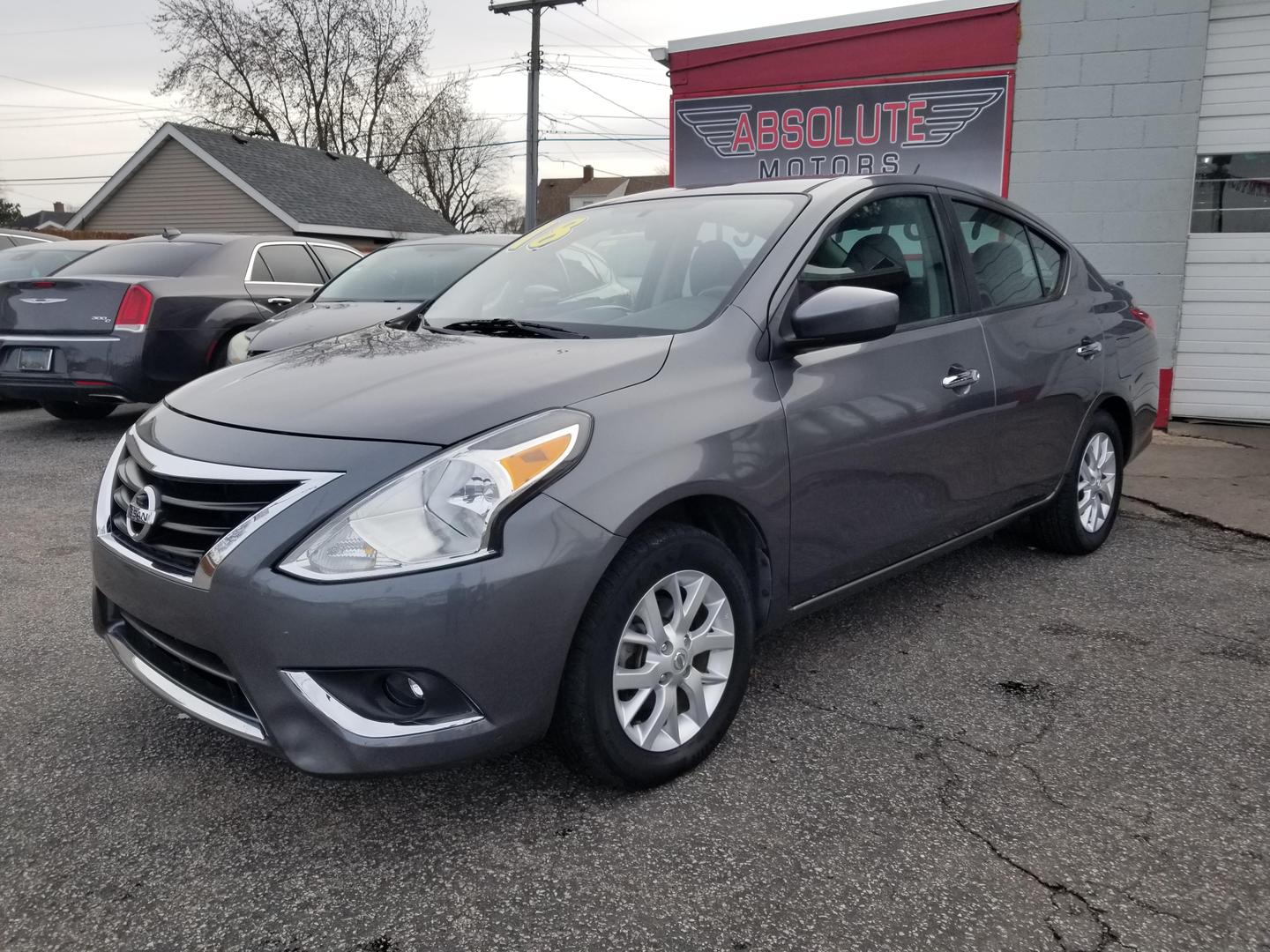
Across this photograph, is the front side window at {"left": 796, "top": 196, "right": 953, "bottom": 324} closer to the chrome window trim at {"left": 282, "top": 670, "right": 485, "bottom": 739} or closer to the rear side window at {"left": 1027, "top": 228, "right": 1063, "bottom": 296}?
the rear side window at {"left": 1027, "top": 228, "right": 1063, "bottom": 296}

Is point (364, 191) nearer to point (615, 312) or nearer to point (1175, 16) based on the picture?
point (1175, 16)

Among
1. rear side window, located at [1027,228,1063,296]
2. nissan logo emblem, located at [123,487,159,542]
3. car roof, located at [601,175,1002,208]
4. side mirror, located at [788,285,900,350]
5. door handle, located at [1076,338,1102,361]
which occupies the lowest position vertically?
nissan logo emblem, located at [123,487,159,542]

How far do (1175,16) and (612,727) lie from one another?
7.86 metres

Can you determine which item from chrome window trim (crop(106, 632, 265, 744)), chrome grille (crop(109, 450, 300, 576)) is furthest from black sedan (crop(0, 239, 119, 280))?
chrome grille (crop(109, 450, 300, 576))

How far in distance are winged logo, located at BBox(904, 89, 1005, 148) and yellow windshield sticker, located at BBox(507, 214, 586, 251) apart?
571 cm

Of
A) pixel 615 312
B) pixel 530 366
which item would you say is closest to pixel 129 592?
pixel 530 366

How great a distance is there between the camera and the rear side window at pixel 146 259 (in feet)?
25.0

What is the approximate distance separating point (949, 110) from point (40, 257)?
26.3 feet

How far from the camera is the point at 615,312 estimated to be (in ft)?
10.4

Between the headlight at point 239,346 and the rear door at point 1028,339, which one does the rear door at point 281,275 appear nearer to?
the headlight at point 239,346

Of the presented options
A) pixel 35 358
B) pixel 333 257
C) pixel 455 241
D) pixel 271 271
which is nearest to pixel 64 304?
pixel 35 358

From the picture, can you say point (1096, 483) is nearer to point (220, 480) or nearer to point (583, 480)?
point (583, 480)

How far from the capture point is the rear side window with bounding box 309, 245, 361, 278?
922 centimetres

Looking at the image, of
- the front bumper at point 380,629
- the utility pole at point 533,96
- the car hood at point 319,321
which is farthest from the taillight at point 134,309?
the utility pole at point 533,96
